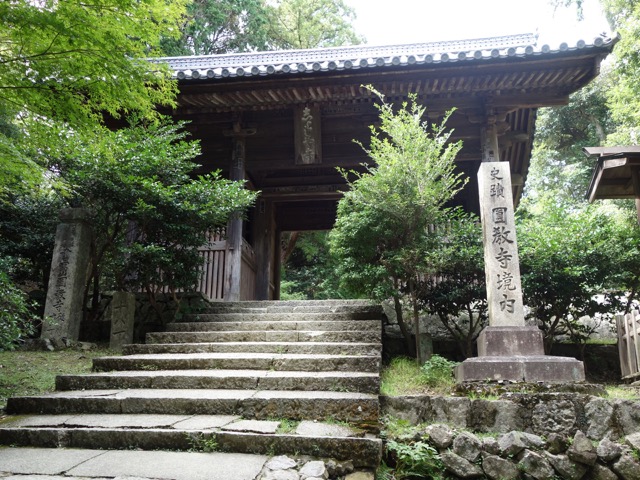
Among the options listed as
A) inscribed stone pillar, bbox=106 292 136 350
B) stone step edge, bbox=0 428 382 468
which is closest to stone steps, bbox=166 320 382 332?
inscribed stone pillar, bbox=106 292 136 350

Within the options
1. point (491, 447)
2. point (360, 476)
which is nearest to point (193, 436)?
point (360, 476)

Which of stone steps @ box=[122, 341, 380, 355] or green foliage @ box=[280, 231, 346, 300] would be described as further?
green foliage @ box=[280, 231, 346, 300]

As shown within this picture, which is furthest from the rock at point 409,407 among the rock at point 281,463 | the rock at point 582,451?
the rock at point 281,463

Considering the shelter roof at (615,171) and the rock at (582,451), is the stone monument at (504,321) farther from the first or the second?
the shelter roof at (615,171)

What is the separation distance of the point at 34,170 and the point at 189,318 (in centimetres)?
342

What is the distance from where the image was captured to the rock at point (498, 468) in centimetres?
402

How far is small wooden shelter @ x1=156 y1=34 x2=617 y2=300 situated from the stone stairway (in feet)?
8.98

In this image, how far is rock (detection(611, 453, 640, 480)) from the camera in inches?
159

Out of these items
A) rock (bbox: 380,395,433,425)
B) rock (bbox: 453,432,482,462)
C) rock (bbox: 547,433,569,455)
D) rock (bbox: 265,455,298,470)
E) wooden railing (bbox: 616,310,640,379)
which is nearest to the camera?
rock (bbox: 265,455,298,470)

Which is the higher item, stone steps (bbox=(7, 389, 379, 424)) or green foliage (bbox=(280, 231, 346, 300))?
green foliage (bbox=(280, 231, 346, 300))

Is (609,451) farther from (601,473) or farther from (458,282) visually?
(458,282)

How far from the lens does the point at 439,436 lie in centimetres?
418

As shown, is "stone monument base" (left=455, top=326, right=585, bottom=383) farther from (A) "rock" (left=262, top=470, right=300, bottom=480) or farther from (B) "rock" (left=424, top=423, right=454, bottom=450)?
(A) "rock" (left=262, top=470, right=300, bottom=480)

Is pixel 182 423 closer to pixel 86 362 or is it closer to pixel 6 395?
pixel 6 395
